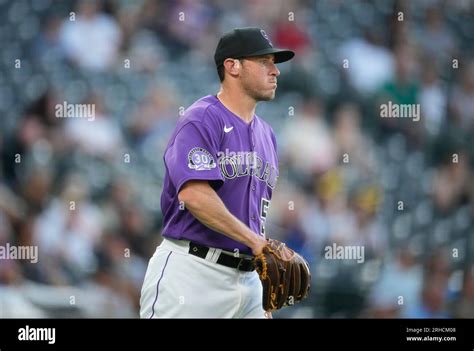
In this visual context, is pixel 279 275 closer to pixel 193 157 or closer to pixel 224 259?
pixel 224 259

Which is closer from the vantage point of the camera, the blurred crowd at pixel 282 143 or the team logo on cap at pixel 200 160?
the team logo on cap at pixel 200 160

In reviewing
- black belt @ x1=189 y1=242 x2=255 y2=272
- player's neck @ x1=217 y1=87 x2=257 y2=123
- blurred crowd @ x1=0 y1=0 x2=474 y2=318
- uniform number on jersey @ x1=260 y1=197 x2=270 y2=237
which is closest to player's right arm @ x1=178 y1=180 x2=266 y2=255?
black belt @ x1=189 y1=242 x2=255 y2=272

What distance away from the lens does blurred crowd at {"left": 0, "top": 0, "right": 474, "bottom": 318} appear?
6238 millimetres

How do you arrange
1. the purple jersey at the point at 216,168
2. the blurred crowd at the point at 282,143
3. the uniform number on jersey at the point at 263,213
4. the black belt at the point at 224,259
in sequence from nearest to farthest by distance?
the purple jersey at the point at 216,168
the black belt at the point at 224,259
the uniform number on jersey at the point at 263,213
the blurred crowd at the point at 282,143

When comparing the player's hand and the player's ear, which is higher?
the player's ear

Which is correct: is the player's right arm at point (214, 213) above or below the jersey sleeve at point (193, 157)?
below

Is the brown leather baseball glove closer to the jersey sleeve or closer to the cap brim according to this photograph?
the jersey sleeve

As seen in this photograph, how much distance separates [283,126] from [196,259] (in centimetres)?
239

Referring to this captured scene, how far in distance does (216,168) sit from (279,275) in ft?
1.77

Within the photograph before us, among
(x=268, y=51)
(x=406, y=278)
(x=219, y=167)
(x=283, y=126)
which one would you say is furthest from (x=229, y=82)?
(x=406, y=278)

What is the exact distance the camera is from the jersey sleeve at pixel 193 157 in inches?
157

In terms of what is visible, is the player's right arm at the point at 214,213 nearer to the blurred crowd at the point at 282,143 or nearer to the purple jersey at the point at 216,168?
the purple jersey at the point at 216,168

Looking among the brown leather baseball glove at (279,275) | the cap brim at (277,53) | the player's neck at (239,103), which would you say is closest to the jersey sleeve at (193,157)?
the player's neck at (239,103)

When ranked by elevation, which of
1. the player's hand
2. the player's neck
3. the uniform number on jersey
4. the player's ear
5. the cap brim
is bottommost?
the player's hand
